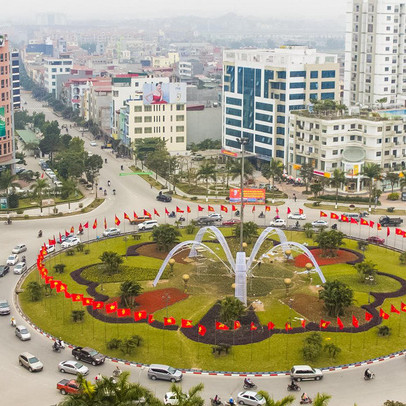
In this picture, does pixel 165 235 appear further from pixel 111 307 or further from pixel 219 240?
pixel 111 307

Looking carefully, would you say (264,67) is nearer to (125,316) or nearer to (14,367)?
(125,316)

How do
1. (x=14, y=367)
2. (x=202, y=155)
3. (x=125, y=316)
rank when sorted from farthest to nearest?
(x=202, y=155)
(x=125, y=316)
(x=14, y=367)

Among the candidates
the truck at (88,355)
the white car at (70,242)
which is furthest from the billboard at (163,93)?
the truck at (88,355)

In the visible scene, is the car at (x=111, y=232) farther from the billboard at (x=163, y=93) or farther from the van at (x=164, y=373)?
the billboard at (x=163, y=93)

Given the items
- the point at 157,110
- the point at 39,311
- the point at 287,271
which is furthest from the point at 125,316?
the point at 157,110

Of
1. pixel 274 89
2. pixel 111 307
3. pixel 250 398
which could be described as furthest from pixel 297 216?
pixel 250 398
